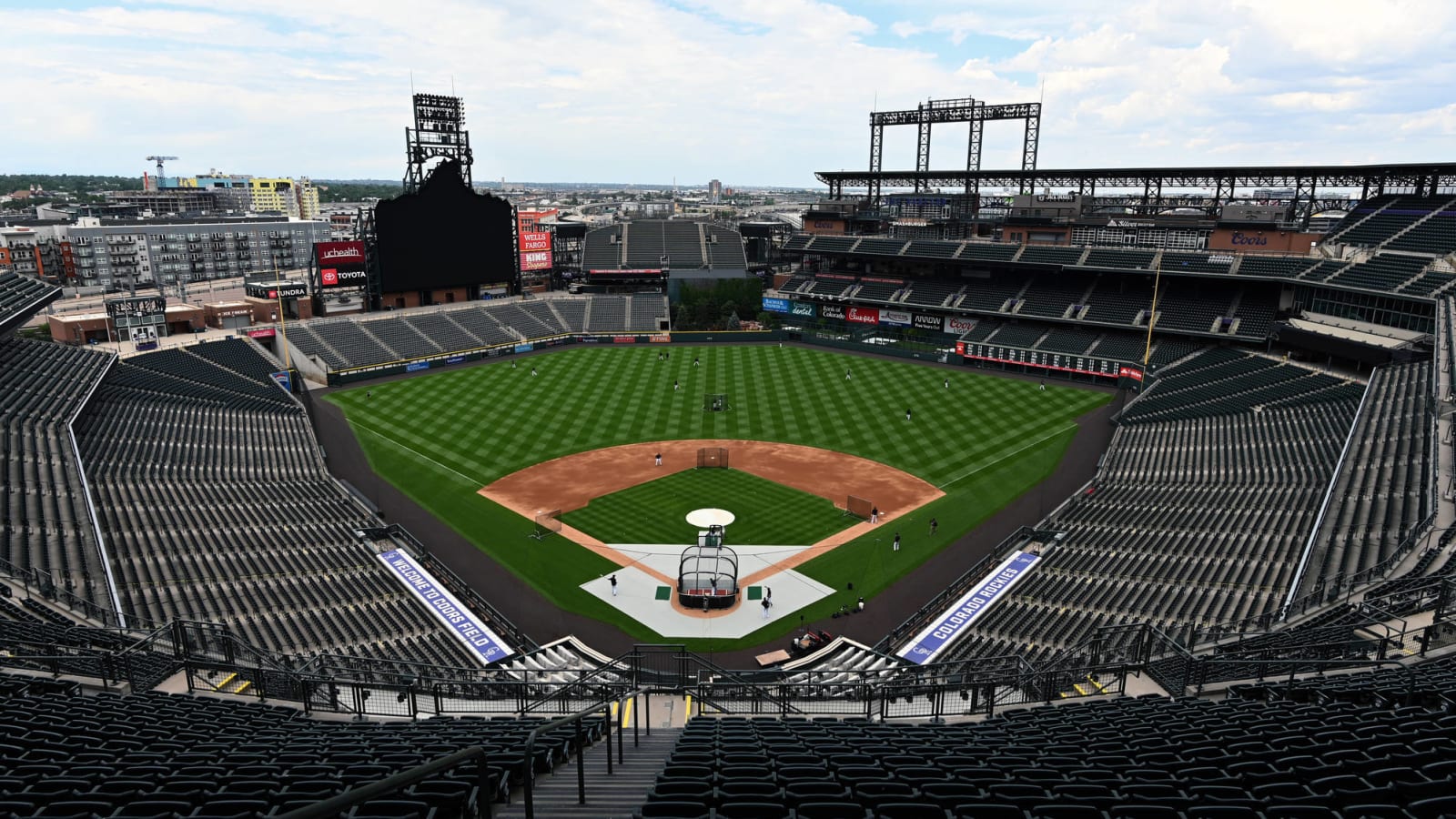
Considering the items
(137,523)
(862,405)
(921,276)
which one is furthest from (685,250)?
(137,523)

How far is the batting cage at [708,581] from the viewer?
94.1 feet

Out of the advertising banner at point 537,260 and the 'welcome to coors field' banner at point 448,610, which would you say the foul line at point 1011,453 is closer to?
the 'welcome to coors field' banner at point 448,610

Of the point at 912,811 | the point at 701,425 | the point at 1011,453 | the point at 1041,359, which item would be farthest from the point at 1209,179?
the point at 912,811

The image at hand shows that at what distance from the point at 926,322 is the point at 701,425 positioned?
105ft

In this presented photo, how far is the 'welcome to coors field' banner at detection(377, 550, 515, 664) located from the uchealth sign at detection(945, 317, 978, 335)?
5247 centimetres

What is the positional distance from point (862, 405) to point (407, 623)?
34.5m

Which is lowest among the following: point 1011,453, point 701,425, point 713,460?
point 713,460

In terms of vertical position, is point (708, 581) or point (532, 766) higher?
point (532, 766)

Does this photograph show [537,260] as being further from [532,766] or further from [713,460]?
[532,766]

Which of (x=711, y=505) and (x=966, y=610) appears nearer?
(x=966, y=610)

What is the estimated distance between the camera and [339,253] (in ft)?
219

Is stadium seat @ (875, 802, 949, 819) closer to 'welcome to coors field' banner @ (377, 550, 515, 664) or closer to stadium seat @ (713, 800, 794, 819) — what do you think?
stadium seat @ (713, 800, 794, 819)

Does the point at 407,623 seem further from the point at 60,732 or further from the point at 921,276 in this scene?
the point at 921,276

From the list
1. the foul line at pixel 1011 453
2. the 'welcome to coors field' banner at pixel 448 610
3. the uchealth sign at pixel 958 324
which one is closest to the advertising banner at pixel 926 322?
the uchealth sign at pixel 958 324
